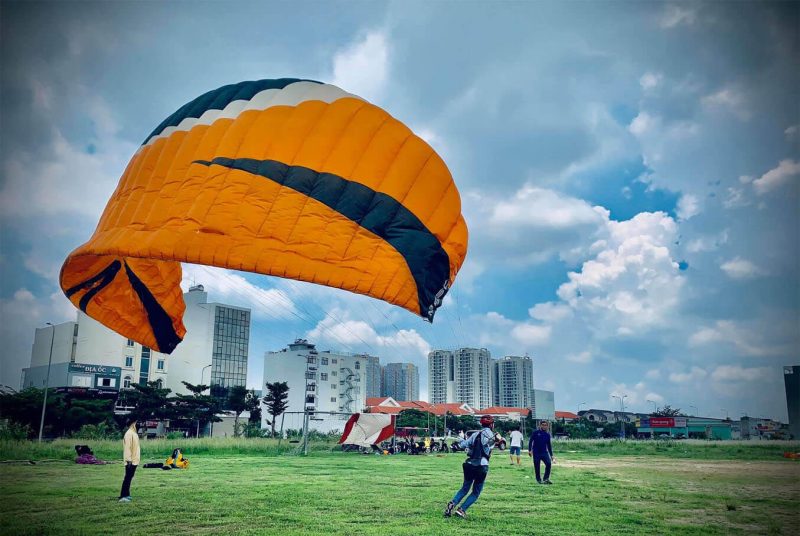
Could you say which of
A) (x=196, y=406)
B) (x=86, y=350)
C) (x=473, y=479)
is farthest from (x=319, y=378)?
(x=473, y=479)

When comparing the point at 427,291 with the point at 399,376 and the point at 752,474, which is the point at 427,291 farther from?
the point at 399,376

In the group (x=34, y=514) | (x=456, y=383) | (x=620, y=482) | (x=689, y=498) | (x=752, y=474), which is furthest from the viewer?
(x=456, y=383)

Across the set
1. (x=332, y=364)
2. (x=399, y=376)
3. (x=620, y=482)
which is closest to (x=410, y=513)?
(x=620, y=482)

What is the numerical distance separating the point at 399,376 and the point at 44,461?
137 metres

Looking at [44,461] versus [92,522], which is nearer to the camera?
[92,522]

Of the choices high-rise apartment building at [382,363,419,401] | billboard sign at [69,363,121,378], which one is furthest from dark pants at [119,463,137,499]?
high-rise apartment building at [382,363,419,401]

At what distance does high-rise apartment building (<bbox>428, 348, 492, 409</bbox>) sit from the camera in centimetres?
12900

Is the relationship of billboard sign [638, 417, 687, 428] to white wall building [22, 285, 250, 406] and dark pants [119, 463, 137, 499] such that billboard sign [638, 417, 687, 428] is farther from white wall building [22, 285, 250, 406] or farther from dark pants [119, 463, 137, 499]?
dark pants [119, 463, 137, 499]

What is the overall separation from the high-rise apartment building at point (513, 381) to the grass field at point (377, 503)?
396 feet

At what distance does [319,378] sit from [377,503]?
237ft

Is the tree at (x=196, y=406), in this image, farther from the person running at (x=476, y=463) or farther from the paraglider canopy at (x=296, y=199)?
the person running at (x=476, y=463)

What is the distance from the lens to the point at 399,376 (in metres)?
150

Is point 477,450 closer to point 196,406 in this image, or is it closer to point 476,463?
point 476,463

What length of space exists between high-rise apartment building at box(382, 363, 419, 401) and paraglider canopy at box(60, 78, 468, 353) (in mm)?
141441
